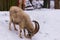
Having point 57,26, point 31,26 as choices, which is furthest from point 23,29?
point 57,26

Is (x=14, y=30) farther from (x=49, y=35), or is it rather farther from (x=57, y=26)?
(x=57, y=26)

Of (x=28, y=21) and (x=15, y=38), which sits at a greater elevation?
(x=28, y=21)

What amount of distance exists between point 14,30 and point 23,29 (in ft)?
1.56

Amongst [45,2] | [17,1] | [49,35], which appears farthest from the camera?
[45,2]

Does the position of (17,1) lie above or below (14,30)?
above

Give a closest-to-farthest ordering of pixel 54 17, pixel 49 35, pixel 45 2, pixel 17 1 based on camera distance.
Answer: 1. pixel 49 35
2. pixel 54 17
3. pixel 17 1
4. pixel 45 2

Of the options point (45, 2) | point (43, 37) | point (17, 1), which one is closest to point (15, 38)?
point (43, 37)

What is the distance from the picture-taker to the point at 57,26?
4137 mm

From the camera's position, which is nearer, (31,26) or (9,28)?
(31,26)

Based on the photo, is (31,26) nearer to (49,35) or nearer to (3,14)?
(49,35)

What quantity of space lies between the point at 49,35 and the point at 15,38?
0.66m

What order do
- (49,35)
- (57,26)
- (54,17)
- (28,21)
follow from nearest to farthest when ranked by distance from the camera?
(28,21), (49,35), (57,26), (54,17)

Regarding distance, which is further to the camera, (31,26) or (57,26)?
(57,26)

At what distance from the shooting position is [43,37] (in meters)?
3.59
